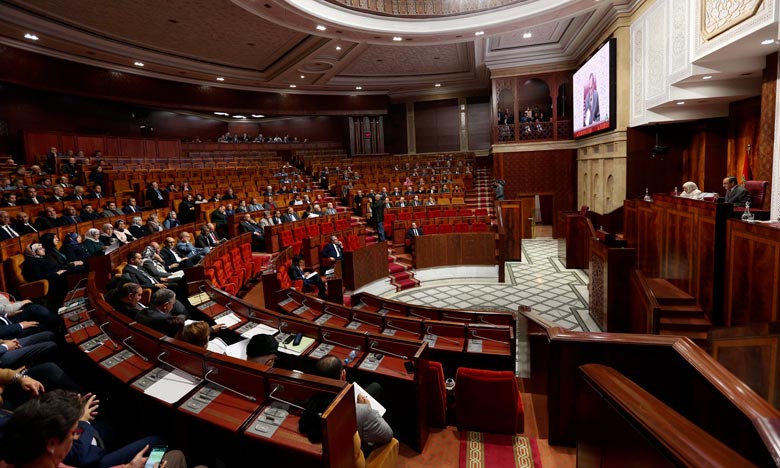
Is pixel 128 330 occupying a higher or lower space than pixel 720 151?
lower

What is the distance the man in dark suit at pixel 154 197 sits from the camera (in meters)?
8.30

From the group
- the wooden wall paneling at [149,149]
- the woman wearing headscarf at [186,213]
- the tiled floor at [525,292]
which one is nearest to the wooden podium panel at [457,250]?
the tiled floor at [525,292]

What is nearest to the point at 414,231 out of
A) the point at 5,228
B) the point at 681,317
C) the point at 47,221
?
the point at 681,317

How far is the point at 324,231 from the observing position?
28.0 feet

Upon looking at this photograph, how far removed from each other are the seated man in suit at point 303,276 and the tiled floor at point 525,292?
176cm

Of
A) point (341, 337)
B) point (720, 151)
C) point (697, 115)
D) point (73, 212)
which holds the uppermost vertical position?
point (697, 115)

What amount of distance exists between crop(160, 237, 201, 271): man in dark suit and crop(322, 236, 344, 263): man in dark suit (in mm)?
2217

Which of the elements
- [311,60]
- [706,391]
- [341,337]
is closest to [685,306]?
[706,391]

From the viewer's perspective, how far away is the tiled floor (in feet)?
20.3

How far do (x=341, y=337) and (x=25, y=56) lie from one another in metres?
11.3

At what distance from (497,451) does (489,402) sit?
0.28 meters

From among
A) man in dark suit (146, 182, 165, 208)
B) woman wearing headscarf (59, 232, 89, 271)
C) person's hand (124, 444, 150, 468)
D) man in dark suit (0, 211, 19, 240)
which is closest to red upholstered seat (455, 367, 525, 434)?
person's hand (124, 444, 150, 468)

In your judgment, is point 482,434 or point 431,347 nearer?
point 482,434

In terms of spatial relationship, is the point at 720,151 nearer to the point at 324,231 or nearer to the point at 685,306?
the point at 685,306
